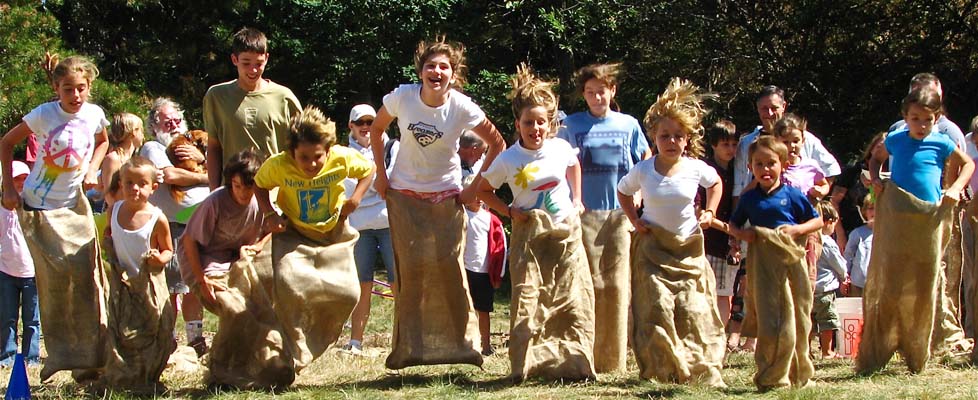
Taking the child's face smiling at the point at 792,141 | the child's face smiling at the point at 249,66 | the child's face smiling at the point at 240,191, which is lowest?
the child's face smiling at the point at 240,191

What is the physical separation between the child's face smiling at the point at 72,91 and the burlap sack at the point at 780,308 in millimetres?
3635

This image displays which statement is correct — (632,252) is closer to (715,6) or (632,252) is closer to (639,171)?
(639,171)

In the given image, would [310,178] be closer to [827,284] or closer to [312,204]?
[312,204]

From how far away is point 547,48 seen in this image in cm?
1653

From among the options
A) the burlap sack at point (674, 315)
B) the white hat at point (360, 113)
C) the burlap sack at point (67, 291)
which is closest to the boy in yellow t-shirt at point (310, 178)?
the burlap sack at point (67, 291)

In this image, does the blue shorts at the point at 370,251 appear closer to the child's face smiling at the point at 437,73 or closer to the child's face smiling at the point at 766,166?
the child's face smiling at the point at 437,73

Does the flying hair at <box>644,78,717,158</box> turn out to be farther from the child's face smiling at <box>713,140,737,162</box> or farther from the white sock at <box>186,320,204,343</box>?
the white sock at <box>186,320,204,343</box>

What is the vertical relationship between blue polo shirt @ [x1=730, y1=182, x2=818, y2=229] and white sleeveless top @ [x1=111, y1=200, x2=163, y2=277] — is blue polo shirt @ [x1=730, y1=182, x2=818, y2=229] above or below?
above

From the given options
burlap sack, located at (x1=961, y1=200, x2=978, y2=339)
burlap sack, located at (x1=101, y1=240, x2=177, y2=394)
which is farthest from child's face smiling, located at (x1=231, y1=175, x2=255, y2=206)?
burlap sack, located at (x1=961, y1=200, x2=978, y2=339)

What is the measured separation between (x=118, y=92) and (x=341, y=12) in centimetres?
349

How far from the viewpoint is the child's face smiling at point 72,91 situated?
6750 mm

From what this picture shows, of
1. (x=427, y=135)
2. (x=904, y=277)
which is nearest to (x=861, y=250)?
(x=904, y=277)

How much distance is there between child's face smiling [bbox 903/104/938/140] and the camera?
691 centimetres

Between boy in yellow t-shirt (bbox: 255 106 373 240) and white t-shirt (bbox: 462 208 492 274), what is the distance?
247 cm
